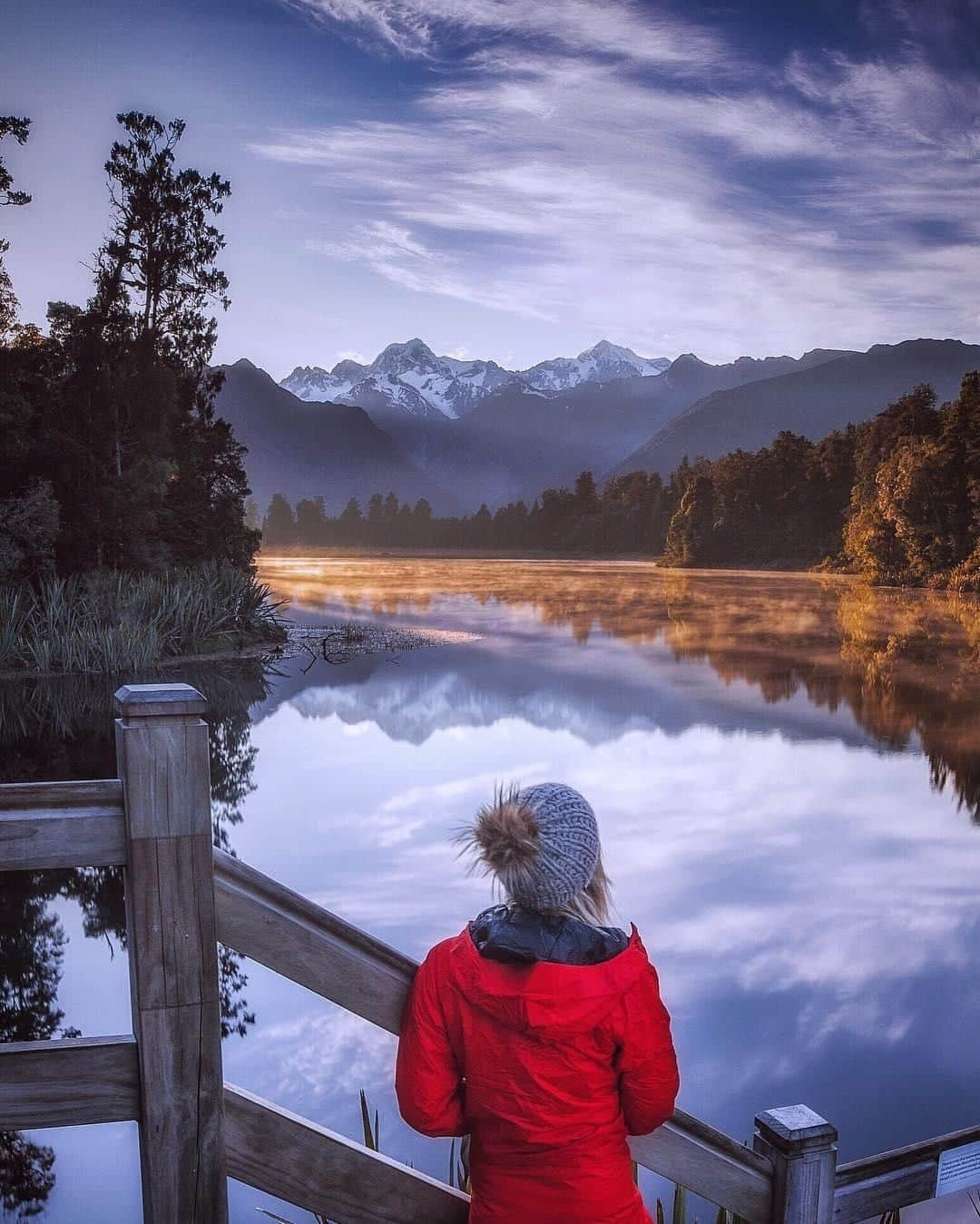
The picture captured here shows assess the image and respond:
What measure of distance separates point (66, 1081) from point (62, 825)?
288 millimetres

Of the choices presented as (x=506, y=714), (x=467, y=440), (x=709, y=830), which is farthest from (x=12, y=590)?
(x=467, y=440)

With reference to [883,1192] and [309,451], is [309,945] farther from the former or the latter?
[309,451]

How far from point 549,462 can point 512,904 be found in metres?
63.4

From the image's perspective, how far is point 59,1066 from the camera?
1.14 meters

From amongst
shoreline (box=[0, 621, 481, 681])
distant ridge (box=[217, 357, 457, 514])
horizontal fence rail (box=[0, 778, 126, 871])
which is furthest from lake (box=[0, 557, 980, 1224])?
distant ridge (box=[217, 357, 457, 514])

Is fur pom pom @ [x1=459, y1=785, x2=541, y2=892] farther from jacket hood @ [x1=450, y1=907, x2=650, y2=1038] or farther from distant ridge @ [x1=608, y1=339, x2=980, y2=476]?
distant ridge @ [x1=608, y1=339, x2=980, y2=476]

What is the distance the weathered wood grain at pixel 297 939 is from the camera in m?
1.17

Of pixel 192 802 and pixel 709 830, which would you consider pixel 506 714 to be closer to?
pixel 709 830

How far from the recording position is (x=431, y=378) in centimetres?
9525

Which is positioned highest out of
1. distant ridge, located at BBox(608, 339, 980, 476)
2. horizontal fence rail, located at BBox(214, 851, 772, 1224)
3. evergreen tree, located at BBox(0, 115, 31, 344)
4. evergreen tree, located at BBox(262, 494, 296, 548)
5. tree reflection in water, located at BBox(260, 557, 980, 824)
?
distant ridge, located at BBox(608, 339, 980, 476)

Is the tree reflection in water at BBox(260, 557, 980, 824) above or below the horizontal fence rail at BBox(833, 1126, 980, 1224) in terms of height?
below

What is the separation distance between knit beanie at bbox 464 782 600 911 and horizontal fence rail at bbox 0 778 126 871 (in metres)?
0.48

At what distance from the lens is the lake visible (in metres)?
3.86

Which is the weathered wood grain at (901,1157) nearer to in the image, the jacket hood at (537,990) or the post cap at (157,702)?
the jacket hood at (537,990)
